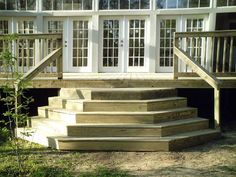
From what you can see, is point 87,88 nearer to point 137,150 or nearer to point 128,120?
point 128,120

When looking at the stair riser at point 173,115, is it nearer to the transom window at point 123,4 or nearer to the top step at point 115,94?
the top step at point 115,94

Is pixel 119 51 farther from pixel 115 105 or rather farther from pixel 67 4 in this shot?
pixel 115 105

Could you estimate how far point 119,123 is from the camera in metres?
6.54

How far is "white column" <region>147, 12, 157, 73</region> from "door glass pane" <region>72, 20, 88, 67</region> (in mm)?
1954

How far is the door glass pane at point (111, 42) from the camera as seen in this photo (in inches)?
438

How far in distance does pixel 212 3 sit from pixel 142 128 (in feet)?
19.1

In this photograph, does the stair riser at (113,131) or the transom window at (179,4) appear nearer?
the stair riser at (113,131)

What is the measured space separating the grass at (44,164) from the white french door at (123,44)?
534cm

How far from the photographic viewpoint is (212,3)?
10.6 metres

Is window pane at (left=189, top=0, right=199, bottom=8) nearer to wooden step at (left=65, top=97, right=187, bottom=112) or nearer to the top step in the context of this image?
the top step

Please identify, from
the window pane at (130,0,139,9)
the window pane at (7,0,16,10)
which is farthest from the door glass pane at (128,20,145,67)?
the window pane at (7,0,16,10)

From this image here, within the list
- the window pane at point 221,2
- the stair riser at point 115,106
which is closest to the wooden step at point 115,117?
the stair riser at point 115,106

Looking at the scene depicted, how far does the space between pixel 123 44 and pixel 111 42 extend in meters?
0.37

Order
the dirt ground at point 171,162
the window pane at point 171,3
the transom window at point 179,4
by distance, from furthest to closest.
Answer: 1. the window pane at point 171,3
2. the transom window at point 179,4
3. the dirt ground at point 171,162
